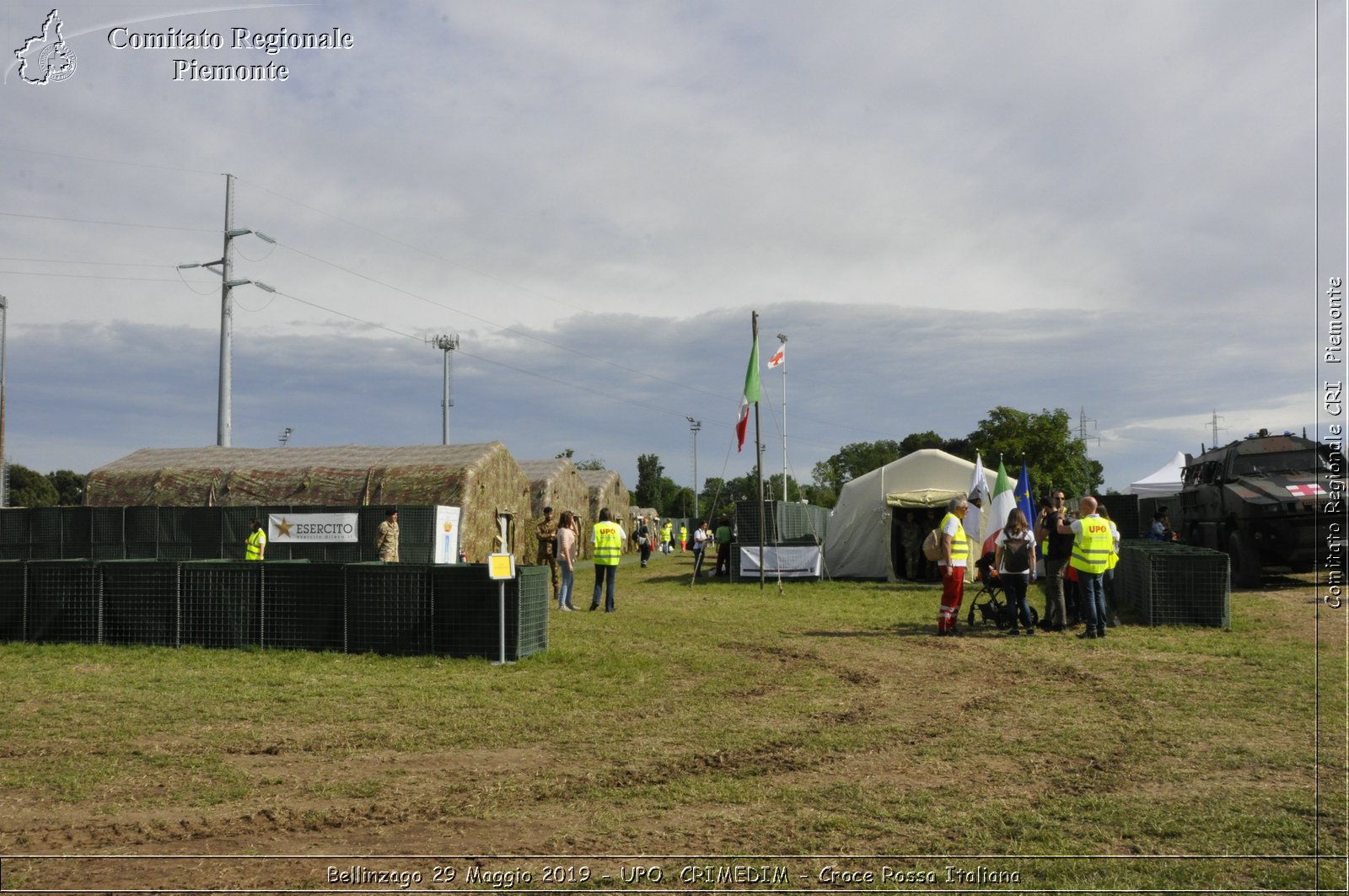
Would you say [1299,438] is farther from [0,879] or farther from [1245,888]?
[0,879]

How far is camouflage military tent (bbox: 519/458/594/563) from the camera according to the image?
38406 mm

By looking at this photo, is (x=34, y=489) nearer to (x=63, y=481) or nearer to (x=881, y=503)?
(x=63, y=481)

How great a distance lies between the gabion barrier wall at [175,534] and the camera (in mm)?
26172

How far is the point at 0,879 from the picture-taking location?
15.3 ft

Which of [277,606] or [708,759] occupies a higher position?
[277,606]

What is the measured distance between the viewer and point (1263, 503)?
1909cm

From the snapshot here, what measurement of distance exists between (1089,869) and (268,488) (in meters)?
29.6

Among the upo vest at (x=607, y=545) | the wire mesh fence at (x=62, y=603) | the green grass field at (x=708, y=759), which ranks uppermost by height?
the upo vest at (x=607, y=545)

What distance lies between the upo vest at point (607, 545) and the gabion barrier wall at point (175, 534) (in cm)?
966

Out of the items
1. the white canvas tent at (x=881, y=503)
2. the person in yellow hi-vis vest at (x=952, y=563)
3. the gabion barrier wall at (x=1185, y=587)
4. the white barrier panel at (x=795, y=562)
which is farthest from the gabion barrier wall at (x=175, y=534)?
the gabion barrier wall at (x=1185, y=587)

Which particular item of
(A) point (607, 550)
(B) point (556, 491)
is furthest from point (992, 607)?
(B) point (556, 491)

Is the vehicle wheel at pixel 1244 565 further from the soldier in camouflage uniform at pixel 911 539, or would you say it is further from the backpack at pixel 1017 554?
the backpack at pixel 1017 554

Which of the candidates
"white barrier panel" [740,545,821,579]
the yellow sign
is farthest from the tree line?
the yellow sign

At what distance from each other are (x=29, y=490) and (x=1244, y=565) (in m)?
83.6
